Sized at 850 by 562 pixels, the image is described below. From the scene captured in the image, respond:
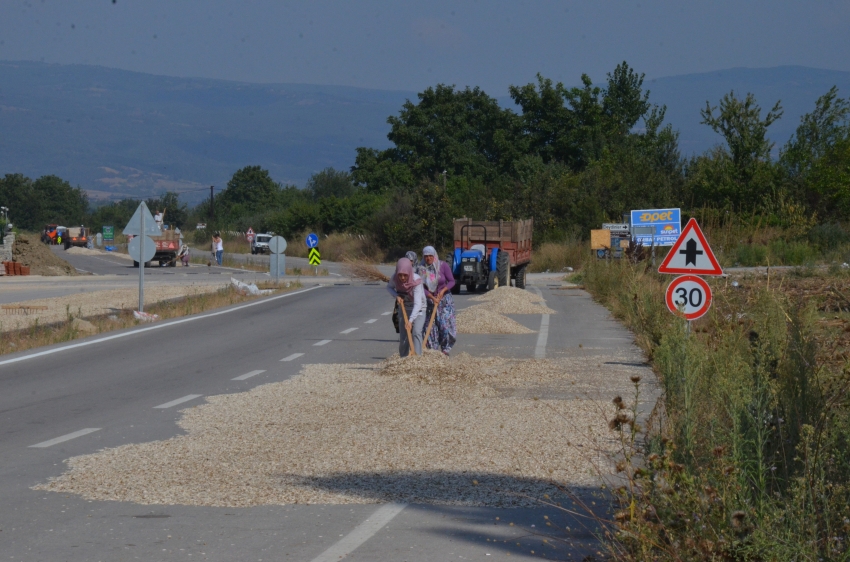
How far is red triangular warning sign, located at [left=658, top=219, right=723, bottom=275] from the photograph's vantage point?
12516 mm

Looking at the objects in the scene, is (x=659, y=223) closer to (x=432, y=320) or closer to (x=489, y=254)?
A: (x=489, y=254)

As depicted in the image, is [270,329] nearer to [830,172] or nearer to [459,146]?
[830,172]

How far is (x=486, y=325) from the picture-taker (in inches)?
800

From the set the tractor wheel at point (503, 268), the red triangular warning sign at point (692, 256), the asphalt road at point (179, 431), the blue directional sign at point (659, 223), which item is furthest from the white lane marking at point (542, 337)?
the blue directional sign at point (659, 223)

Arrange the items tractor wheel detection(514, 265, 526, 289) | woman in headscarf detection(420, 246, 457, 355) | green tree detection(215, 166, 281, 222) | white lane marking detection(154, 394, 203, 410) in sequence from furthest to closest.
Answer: green tree detection(215, 166, 281, 222), tractor wheel detection(514, 265, 526, 289), woman in headscarf detection(420, 246, 457, 355), white lane marking detection(154, 394, 203, 410)

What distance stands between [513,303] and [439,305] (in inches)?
426

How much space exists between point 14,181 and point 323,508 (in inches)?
6214

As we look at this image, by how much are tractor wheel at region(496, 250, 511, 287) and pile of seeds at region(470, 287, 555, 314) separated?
2491 millimetres

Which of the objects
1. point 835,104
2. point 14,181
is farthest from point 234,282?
point 14,181

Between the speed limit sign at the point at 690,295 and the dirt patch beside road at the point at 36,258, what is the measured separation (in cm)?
4038

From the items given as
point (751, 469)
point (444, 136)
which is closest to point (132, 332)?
point (751, 469)

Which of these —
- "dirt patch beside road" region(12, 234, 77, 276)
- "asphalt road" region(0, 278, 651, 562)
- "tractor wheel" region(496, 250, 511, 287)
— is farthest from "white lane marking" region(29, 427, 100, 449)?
"dirt patch beside road" region(12, 234, 77, 276)

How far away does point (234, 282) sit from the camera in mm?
32344

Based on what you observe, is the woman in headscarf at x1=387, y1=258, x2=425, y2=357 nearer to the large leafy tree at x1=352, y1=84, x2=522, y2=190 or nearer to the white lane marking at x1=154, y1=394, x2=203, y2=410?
the white lane marking at x1=154, y1=394, x2=203, y2=410
